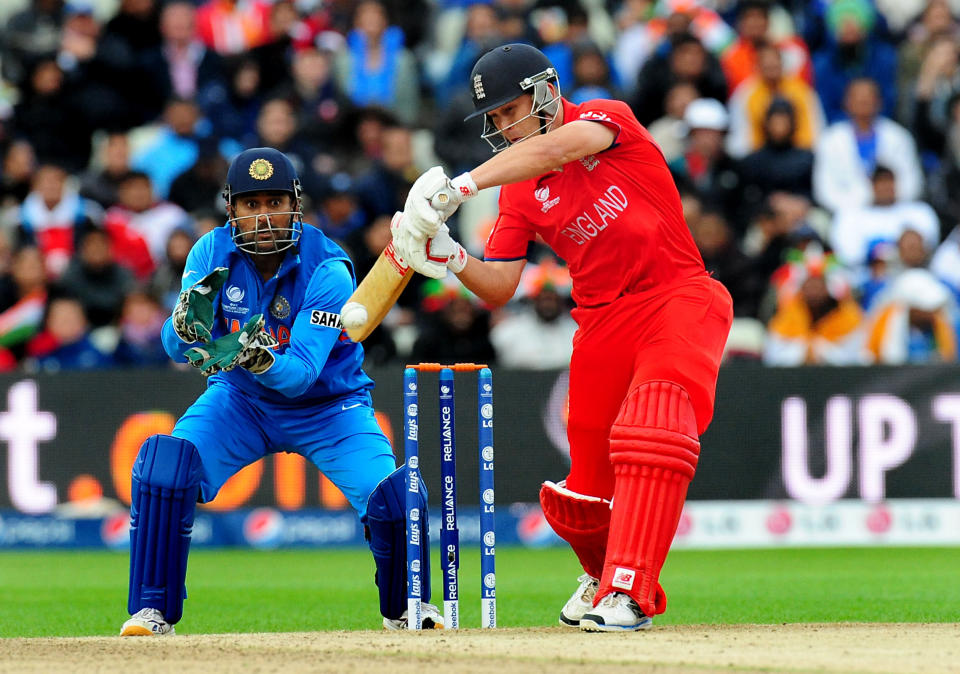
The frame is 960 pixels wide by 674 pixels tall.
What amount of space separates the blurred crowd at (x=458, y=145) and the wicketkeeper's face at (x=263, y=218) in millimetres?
5470

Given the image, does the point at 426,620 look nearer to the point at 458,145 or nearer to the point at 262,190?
the point at 262,190

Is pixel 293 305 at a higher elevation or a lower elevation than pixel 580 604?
higher

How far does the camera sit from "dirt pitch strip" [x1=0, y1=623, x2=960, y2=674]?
511cm

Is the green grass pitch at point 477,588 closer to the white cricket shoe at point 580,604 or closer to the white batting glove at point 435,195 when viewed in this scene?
the white cricket shoe at point 580,604

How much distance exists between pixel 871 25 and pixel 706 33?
1700 millimetres

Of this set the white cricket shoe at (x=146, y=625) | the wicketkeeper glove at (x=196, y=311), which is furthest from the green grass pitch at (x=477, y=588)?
the wicketkeeper glove at (x=196, y=311)

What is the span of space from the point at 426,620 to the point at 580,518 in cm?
80

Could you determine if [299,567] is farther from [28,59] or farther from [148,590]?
[28,59]

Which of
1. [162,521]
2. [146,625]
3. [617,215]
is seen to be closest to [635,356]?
[617,215]

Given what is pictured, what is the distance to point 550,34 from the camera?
1500 centimetres

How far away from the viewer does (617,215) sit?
6.50 meters

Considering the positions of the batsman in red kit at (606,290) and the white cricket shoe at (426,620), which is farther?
the white cricket shoe at (426,620)

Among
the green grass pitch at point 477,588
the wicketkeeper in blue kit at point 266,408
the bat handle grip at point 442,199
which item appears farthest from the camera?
the green grass pitch at point 477,588

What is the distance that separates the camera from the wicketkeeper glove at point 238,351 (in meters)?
6.22
